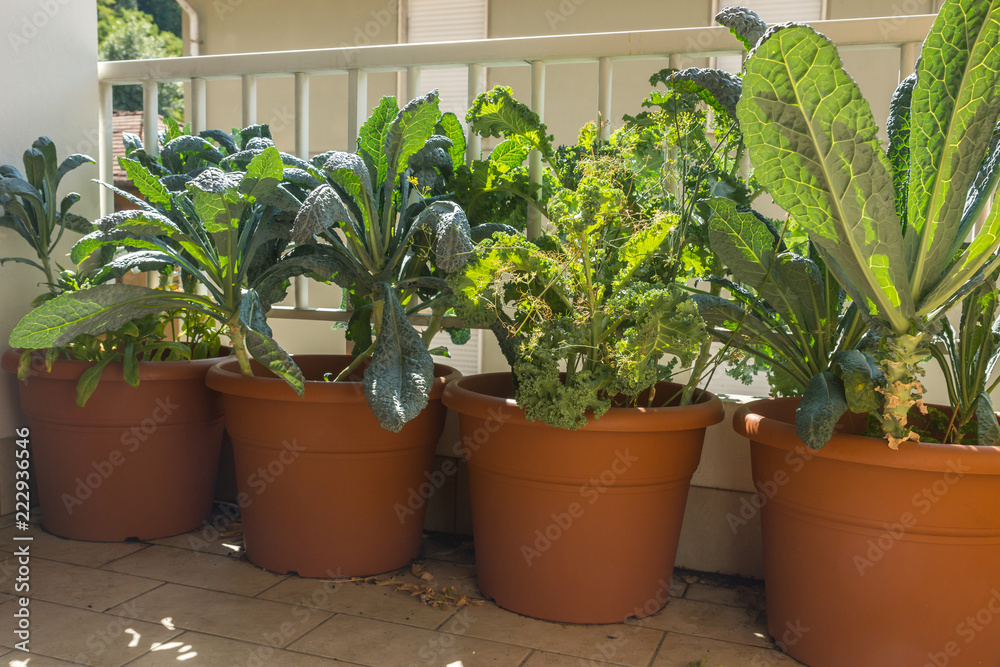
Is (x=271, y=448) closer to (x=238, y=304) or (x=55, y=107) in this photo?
(x=238, y=304)

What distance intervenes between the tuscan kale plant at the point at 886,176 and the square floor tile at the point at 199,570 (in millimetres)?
1202

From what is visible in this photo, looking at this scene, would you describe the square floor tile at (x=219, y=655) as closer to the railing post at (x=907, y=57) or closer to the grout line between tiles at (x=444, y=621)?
the grout line between tiles at (x=444, y=621)

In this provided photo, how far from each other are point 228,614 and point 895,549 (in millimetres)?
1262

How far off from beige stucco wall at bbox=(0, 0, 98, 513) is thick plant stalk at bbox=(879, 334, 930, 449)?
2.14 meters

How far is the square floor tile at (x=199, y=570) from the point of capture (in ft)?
5.74

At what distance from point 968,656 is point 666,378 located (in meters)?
0.75

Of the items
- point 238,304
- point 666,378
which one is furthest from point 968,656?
point 238,304

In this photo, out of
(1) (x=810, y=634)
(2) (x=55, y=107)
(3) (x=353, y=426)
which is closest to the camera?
(1) (x=810, y=634)

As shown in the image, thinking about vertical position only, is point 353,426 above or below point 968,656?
above

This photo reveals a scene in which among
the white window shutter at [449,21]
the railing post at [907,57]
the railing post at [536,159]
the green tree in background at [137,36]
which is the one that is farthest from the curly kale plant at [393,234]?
the green tree in background at [137,36]

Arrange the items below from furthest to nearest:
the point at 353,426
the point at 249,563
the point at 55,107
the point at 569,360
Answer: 1. the point at 55,107
2. the point at 249,563
3. the point at 353,426
4. the point at 569,360

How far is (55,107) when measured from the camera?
2.31 meters

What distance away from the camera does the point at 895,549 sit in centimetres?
134

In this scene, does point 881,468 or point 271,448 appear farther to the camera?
point 271,448
